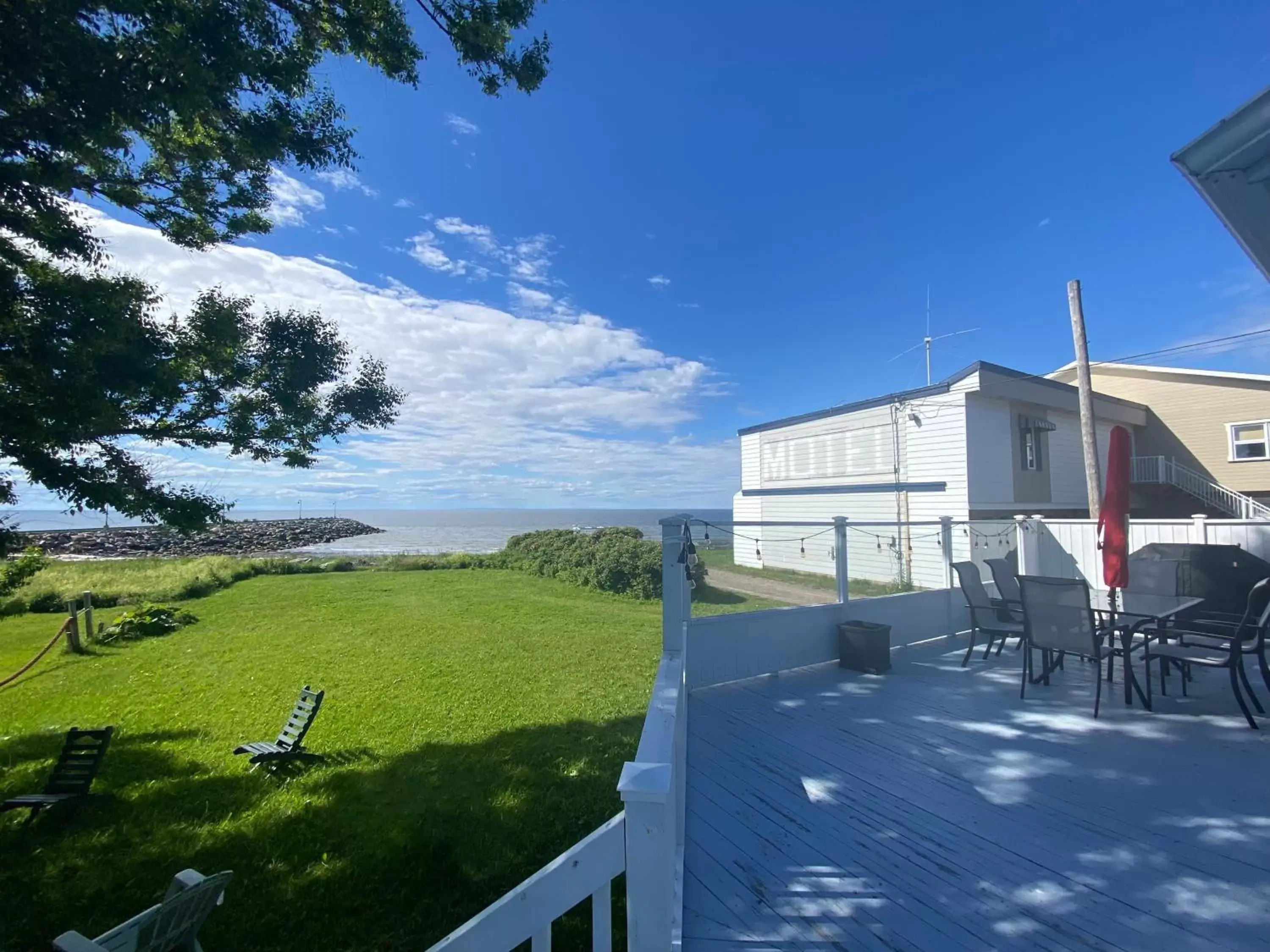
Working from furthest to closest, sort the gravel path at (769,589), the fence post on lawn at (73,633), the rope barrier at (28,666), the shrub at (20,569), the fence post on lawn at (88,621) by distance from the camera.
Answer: the fence post on lawn at (88,621) → the fence post on lawn at (73,633) → the gravel path at (769,589) → the rope barrier at (28,666) → the shrub at (20,569)

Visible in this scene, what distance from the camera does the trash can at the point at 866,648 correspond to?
5477mm

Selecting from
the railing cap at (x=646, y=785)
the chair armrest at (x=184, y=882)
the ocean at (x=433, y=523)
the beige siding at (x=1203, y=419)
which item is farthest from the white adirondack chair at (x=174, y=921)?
the beige siding at (x=1203, y=419)

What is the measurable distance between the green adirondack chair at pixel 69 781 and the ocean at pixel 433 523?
1778 mm

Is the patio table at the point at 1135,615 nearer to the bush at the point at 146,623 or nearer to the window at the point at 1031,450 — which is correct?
the window at the point at 1031,450

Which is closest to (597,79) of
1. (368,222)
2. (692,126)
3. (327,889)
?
(692,126)

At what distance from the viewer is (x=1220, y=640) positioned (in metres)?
5.01

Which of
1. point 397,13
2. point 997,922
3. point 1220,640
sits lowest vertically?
point 997,922

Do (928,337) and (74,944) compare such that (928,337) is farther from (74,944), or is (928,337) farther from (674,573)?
(74,944)

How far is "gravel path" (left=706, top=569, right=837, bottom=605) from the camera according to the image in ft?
24.4

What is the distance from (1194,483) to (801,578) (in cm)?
1362

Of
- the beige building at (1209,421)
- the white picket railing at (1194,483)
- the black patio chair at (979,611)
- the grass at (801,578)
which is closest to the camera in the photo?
the black patio chair at (979,611)

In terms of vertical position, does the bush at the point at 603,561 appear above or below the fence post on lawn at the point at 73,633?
above

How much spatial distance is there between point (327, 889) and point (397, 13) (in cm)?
621

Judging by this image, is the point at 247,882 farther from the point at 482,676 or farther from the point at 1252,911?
the point at 1252,911
